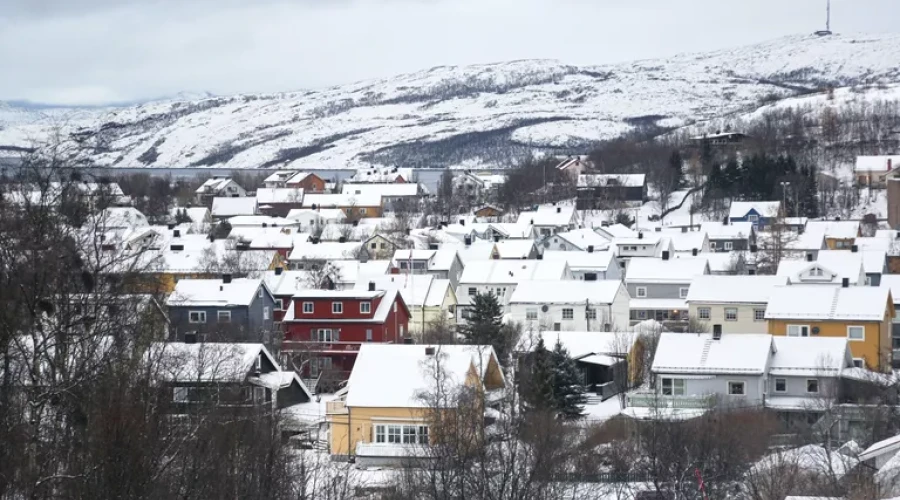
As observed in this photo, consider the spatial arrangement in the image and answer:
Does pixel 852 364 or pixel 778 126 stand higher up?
pixel 778 126

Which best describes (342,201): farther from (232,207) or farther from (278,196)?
(232,207)

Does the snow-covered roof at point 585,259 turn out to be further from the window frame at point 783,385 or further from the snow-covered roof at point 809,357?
the window frame at point 783,385

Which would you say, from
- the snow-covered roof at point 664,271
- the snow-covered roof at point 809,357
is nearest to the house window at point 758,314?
the snow-covered roof at point 664,271

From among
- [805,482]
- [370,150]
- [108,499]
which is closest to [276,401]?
[805,482]

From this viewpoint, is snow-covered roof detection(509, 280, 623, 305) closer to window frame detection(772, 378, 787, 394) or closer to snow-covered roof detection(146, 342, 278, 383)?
window frame detection(772, 378, 787, 394)

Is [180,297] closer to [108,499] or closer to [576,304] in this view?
[576,304]

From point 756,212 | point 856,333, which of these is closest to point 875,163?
point 756,212
